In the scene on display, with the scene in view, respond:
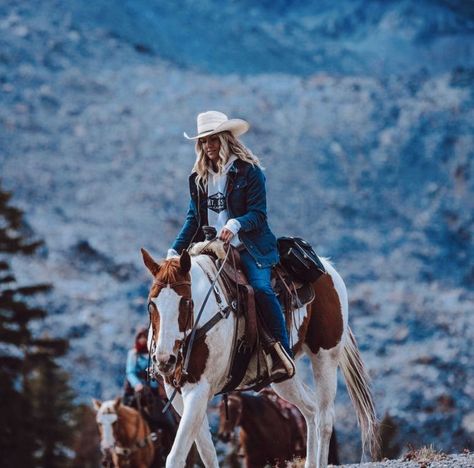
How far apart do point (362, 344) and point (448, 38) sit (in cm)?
6076

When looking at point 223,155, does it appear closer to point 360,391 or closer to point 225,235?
point 225,235

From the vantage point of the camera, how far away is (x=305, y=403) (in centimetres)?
895

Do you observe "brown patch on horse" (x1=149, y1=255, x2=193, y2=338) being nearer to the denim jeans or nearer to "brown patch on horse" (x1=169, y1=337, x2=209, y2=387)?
"brown patch on horse" (x1=169, y1=337, x2=209, y2=387)

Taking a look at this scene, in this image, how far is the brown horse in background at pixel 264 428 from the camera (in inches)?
570

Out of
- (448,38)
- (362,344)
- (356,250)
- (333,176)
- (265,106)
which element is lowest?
(362,344)

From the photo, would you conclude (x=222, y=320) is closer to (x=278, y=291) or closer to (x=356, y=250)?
(x=278, y=291)

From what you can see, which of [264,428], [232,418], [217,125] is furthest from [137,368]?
[217,125]

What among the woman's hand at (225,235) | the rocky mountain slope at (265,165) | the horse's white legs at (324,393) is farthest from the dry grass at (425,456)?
the rocky mountain slope at (265,165)

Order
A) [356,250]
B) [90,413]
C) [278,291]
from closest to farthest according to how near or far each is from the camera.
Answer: [278,291]
[90,413]
[356,250]

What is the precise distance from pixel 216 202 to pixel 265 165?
2528 inches

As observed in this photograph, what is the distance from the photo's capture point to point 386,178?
79.0 m

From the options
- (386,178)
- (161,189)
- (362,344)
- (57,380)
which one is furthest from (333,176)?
(57,380)

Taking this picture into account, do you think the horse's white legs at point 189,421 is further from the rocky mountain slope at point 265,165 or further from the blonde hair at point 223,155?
the rocky mountain slope at point 265,165

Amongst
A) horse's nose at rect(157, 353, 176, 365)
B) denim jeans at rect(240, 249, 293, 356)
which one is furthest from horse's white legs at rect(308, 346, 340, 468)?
horse's nose at rect(157, 353, 176, 365)
